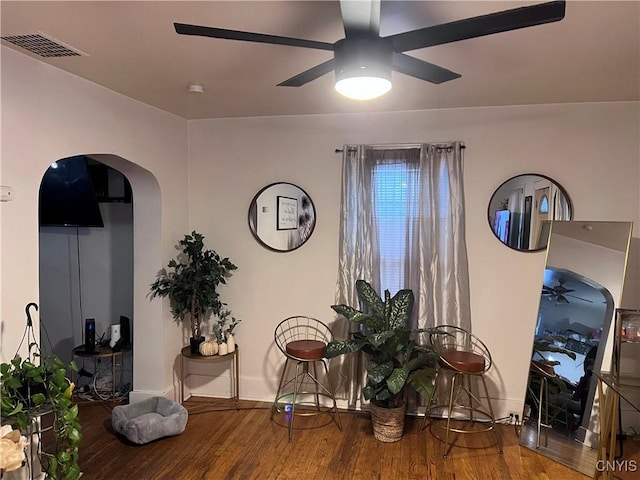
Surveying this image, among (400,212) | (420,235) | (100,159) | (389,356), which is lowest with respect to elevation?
(389,356)

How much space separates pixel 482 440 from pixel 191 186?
10.1 feet

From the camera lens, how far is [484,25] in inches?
61.9

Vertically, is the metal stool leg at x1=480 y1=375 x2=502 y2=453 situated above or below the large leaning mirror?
below

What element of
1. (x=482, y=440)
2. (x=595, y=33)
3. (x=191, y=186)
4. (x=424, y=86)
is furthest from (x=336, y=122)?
(x=482, y=440)

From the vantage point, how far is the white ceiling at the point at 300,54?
196 centimetres

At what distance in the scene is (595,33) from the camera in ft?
7.18

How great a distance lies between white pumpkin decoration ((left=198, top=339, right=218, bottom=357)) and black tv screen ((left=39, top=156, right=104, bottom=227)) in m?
1.47

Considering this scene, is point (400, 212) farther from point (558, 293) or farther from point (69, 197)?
point (69, 197)

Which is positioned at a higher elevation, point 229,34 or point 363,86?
point 229,34

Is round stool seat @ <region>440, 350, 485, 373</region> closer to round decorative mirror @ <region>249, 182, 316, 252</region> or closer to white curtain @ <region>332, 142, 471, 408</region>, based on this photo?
white curtain @ <region>332, 142, 471, 408</region>

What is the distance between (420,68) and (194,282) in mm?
2502

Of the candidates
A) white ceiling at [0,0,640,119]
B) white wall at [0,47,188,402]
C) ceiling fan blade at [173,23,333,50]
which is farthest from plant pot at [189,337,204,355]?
ceiling fan blade at [173,23,333,50]

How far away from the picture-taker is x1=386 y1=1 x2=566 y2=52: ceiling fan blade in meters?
1.47

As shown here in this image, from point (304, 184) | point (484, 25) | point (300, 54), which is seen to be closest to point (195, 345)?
point (304, 184)
